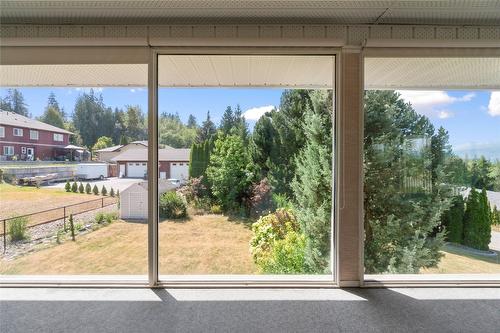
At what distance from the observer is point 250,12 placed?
275 cm

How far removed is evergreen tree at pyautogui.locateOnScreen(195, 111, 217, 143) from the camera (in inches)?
126

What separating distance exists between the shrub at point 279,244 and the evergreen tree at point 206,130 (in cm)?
111

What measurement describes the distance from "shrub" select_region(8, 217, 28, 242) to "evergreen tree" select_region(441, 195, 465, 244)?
4609 mm

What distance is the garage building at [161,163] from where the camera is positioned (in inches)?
122

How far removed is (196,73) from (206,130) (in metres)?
0.63

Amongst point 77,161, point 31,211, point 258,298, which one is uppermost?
point 77,161

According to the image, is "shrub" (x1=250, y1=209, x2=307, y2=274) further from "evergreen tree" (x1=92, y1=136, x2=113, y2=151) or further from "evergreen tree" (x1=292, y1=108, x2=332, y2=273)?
"evergreen tree" (x1=92, y1=136, x2=113, y2=151)

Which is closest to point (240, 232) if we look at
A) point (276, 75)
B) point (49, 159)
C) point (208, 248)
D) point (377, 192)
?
point (208, 248)

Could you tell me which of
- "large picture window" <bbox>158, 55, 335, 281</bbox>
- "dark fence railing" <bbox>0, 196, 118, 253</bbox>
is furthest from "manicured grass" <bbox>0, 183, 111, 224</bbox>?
"large picture window" <bbox>158, 55, 335, 281</bbox>

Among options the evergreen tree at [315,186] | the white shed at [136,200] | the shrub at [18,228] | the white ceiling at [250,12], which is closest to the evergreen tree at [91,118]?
the white shed at [136,200]

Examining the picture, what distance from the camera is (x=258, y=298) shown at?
9.09 feet

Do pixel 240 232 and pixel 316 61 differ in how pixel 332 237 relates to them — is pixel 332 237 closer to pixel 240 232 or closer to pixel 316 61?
pixel 240 232

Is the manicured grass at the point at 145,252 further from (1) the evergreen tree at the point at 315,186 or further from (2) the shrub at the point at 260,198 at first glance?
(1) the evergreen tree at the point at 315,186

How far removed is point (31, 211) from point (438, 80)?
4717 millimetres
